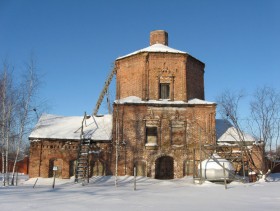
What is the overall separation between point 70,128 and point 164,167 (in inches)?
300

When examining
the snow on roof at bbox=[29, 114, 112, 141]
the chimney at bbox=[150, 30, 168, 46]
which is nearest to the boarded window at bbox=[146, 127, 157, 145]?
the snow on roof at bbox=[29, 114, 112, 141]

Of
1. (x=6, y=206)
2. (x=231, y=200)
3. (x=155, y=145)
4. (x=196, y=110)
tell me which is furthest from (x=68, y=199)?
(x=196, y=110)

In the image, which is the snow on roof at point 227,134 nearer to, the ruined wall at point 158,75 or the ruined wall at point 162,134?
the ruined wall at point 162,134

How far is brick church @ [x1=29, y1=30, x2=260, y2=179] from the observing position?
877 inches

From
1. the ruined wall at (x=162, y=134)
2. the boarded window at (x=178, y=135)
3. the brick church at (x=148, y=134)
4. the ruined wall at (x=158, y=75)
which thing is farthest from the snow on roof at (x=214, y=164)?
the ruined wall at (x=158, y=75)

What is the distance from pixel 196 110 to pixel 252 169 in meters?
5.51

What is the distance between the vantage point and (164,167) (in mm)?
23750

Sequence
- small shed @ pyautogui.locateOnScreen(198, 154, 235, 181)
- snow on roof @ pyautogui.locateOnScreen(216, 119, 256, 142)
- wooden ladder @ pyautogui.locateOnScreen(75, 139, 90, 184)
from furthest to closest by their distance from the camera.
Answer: snow on roof @ pyautogui.locateOnScreen(216, 119, 256, 142), wooden ladder @ pyautogui.locateOnScreen(75, 139, 90, 184), small shed @ pyautogui.locateOnScreen(198, 154, 235, 181)

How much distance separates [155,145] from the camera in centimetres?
2234

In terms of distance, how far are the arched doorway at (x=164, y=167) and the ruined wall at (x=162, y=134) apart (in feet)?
3.59

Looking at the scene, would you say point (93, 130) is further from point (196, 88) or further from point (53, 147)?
point (196, 88)

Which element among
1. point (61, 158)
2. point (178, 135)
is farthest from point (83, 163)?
point (178, 135)

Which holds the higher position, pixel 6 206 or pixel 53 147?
pixel 53 147

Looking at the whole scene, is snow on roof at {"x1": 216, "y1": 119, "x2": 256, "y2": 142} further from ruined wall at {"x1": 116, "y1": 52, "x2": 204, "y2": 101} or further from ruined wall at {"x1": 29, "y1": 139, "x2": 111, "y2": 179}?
ruined wall at {"x1": 29, "y1": 139, "x2": 111, "y2": 179}
